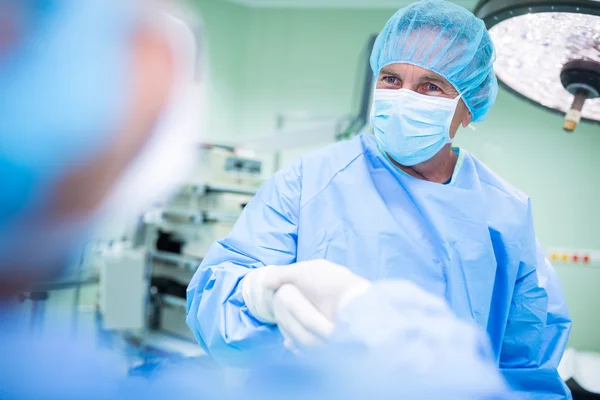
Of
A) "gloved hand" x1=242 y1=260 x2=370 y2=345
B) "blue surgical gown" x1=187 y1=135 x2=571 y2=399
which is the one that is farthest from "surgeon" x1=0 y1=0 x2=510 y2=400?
"blue surgical gown" x1=187 y1=135 x2=571 y2=399

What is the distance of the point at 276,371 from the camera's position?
0.31m

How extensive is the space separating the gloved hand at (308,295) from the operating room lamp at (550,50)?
62 cm

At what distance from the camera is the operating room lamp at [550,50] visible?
2.88 ft

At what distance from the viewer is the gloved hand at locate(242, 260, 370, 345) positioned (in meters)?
0.56

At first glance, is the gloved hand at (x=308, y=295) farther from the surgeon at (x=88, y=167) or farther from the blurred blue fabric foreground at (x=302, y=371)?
the surgeon at (x=88, y=167)

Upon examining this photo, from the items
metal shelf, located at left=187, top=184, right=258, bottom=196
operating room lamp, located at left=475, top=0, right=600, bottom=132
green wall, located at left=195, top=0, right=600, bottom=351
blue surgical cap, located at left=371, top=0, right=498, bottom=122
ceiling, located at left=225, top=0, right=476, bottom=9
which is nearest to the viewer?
operating room lamp, located at left=475, top=0, right=600, bottom=132

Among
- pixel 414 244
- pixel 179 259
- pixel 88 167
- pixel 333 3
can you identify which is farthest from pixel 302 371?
pixel 333 3

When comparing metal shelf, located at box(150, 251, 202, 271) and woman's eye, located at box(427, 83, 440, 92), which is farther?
metal shelf, located at box(150, 251, 202, 271)

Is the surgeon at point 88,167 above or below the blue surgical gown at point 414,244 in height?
above

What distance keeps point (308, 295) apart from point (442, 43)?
664 millimetres

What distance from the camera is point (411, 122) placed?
3.41ft

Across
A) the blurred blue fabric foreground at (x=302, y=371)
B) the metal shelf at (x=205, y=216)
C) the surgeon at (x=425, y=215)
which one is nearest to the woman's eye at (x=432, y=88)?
the surgeon at (x=425, y=215)

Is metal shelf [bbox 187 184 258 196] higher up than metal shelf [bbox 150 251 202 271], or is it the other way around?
metal shelf [bbox 187 184 258 196]

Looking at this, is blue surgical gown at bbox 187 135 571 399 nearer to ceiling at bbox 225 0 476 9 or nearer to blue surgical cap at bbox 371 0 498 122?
blue surgical cap at bbox 371 0 498 122
